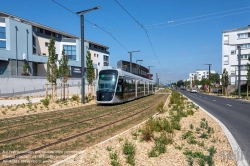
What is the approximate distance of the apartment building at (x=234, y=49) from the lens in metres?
→ 58.8

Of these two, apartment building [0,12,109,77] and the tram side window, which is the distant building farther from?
the tram side window

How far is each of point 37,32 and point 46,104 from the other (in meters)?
38.8

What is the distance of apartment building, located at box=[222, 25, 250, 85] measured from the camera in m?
58.8

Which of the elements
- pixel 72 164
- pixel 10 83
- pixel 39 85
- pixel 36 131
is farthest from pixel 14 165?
pixel 39 85

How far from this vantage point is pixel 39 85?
37.1 metres

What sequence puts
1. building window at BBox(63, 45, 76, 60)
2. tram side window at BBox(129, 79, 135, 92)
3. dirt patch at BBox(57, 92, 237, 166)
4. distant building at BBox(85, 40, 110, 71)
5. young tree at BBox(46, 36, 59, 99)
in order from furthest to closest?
distant building at BBox(85, 40, 110, 71) < building window at BBox(63, 45, 76, 60) < tram side window at BBox(129, 79, 135, 92) < young tree at BBox(46, 36, 59, 99) < dirt patch at BBox(57, 92, 237, 166)

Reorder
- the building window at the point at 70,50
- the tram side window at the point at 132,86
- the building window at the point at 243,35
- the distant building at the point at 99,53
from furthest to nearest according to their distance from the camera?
1. the distant building at the point at 99,53
2. the building window at the point at 243,35
3. the building window at the point at 70,50
4. the tram side window at the point at 132,86

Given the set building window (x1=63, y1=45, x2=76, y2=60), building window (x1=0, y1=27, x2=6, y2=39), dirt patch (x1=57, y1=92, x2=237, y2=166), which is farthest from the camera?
building window (x1=63, y1=45, x2=76, y2=60)

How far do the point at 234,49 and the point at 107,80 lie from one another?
179ft

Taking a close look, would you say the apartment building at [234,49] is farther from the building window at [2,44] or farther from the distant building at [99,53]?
the building window at [2,44]

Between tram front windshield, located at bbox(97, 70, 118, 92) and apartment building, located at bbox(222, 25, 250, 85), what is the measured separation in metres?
48.2

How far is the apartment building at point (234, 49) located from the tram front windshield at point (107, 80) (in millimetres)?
48215

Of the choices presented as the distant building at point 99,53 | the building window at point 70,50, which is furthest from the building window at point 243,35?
the building window at point 70,50

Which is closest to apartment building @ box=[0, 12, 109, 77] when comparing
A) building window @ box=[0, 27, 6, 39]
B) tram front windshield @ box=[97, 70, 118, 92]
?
building window @ box=[0, 27, 6, 39]
